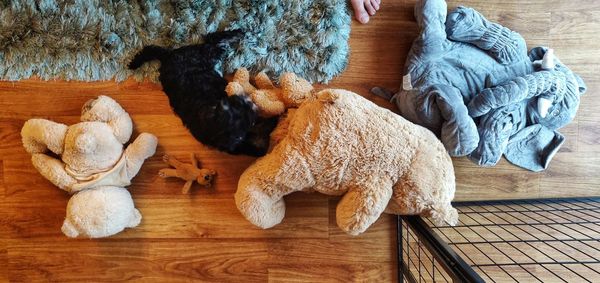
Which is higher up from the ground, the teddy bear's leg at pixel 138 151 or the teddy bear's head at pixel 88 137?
the teddy bear's head at pixel 88 137

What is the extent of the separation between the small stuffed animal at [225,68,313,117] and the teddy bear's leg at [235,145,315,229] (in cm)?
12

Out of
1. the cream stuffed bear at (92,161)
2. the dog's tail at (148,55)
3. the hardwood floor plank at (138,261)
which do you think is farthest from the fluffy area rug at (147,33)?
the hardwood floor plank at (138,261)

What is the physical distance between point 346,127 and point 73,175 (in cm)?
75

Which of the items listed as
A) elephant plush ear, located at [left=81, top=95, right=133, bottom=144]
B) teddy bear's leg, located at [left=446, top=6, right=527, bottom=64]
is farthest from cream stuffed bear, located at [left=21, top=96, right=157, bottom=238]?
teddy bear's leg, located at [left=446, top=6, right=527, bottom=64]

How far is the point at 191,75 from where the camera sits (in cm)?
117

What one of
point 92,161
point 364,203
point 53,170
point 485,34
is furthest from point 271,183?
point 485,34

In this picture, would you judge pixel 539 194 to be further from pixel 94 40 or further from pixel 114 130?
pixel 94 40

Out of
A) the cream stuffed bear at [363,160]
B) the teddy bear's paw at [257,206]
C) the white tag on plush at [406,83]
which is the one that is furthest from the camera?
the white tag on plush at [406,83]

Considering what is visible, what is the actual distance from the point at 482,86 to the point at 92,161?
1103 millimetres

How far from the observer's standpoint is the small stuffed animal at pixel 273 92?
1170 millimetres

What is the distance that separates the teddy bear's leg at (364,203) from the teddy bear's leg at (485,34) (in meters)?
0.52

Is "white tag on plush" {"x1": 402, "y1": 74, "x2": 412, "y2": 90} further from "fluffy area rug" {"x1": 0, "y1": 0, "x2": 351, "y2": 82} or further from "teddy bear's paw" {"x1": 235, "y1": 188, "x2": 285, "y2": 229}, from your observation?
"teddy bear's paw" {"x1": 235, "y1": 188, "x2": 285, "y2": 229}

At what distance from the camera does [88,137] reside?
1.14m

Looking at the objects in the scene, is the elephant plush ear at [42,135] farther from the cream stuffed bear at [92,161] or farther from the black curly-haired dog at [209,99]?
the black curly-haired dog at [209,99]
